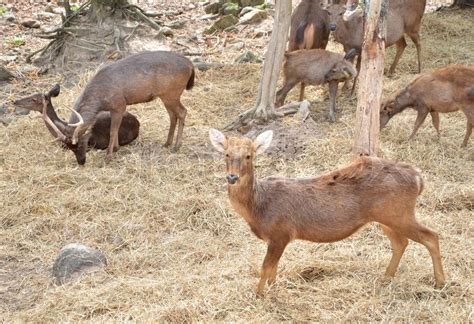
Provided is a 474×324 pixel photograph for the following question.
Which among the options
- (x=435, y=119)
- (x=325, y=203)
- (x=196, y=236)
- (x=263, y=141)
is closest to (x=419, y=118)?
(x=435, y=119)

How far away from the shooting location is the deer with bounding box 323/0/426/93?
423 inches

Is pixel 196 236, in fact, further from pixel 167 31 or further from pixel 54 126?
pixel 167 31

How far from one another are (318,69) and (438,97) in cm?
181

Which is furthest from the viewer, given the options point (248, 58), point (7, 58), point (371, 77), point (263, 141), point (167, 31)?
point (167, 31)

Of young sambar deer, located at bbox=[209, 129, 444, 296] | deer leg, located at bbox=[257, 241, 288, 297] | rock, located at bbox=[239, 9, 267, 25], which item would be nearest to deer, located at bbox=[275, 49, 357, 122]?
young sambar deer, located at bbox=[209, 129, 444, 296]

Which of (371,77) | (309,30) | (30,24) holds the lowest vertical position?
(30,24)

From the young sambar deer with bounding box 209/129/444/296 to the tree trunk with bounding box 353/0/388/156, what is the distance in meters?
2.30

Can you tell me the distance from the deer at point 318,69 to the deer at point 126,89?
146 centimetres

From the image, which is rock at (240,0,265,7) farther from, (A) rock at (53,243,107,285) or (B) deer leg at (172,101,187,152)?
(A) rock at (53,243,107,285)

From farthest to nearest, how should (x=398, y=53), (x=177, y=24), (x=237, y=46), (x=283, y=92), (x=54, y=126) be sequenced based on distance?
(x=177, y=24) < (x=237, y=46) < (x=398, y=53) < (x=283, y=92) < (x=54, y=126)

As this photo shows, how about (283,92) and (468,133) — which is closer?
(468,133)

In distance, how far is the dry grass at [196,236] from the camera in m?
5.37

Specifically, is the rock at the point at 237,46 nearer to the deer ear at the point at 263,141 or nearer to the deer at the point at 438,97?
the deer at the point at 438,97

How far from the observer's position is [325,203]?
531cm
